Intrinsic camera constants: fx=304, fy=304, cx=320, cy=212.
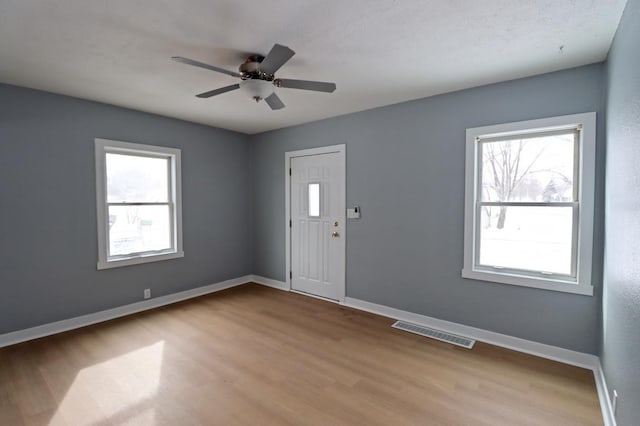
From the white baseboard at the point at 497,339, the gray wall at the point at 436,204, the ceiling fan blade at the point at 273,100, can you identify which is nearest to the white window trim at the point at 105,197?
the gray wall at the point at 436,204

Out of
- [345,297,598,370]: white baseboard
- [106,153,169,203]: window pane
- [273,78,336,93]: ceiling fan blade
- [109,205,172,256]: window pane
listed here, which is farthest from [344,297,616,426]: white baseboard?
[106,153,169,203]: window pane

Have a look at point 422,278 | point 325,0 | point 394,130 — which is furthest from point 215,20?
point 422,278

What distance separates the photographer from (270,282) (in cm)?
512

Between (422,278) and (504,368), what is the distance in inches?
44.5

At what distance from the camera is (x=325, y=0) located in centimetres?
174

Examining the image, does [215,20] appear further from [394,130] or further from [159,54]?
[394,130]

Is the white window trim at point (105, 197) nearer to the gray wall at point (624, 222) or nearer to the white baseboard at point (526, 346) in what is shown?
the white baseboard at point (526, 346)

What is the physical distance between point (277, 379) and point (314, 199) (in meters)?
2.60

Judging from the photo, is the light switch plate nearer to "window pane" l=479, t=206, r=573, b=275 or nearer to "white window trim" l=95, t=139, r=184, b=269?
"window pane" l=479, t=206, r=573, b=275

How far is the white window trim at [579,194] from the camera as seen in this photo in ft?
8.27

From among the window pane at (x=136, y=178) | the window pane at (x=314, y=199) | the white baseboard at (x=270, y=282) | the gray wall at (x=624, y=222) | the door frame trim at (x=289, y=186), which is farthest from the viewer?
the white baseboard at (x=270, y=282)

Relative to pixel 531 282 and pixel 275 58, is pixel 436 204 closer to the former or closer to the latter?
pixel 531 282

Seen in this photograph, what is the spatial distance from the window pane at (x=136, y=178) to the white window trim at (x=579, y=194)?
3875 mm

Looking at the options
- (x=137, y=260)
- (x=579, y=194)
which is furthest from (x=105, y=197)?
(x=579, y=194)
